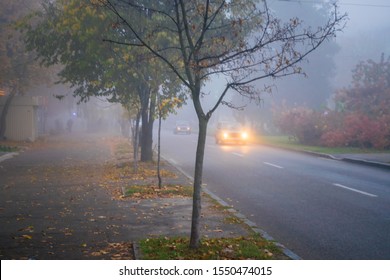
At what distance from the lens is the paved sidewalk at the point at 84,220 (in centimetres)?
672

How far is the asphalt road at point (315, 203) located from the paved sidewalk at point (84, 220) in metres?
1.02

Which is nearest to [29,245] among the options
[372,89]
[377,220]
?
[377,220]

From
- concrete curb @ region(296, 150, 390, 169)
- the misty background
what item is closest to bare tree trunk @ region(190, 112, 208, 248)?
concrete curb @ region(296, 150, 390, 169)

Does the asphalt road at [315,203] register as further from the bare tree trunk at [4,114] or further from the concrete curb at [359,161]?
the bare tree trunk at [4,114]

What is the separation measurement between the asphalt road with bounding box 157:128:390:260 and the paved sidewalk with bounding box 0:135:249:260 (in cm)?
102

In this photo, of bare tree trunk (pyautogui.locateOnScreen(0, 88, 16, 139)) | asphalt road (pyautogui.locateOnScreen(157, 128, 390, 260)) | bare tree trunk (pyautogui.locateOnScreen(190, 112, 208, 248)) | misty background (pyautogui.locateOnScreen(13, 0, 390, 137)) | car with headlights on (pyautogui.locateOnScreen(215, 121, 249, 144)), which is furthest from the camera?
misty background (pyautogui.locateOnScreen(13, 0, 390, 137))

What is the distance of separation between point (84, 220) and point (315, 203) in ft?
17.7

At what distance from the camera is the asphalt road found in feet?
24.0

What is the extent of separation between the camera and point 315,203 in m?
10.9

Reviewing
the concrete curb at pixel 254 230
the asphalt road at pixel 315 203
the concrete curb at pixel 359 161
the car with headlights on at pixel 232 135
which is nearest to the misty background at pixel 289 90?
the car with headlights on at pixel 232 135

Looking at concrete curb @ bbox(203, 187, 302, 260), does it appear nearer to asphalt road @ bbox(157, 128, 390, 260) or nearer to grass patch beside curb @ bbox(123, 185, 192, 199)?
asphalt road @ bbox(157, 128, 390, 260)

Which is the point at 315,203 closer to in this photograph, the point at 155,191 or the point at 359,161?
the point at 155,191

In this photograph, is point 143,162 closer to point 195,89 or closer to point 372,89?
point 195,89
